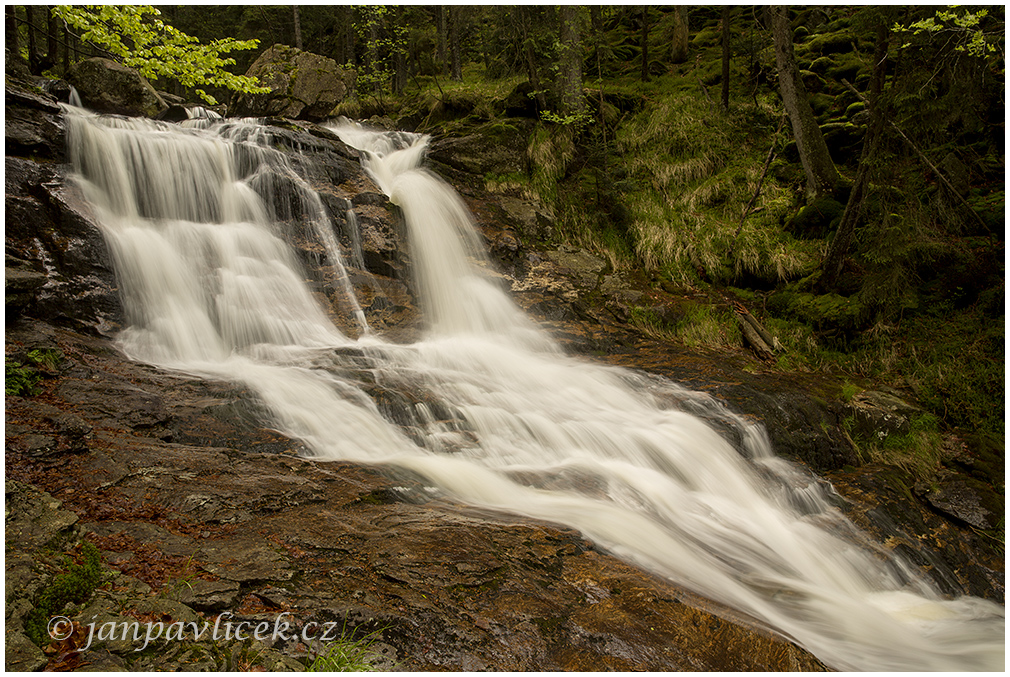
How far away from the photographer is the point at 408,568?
3078 mm

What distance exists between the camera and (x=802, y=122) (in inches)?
420

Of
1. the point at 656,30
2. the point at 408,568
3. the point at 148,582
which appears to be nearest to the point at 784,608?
the point at 408,568

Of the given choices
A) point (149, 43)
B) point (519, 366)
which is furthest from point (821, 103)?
point (149, 43)

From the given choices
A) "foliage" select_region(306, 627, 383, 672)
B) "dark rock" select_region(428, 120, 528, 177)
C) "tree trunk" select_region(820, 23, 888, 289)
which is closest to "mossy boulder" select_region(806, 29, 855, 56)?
"tree trunk" select_region(820, 23, 888, 289)

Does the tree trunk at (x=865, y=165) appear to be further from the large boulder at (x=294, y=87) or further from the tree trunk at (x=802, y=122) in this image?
the large boulder at (x=294, y=87)

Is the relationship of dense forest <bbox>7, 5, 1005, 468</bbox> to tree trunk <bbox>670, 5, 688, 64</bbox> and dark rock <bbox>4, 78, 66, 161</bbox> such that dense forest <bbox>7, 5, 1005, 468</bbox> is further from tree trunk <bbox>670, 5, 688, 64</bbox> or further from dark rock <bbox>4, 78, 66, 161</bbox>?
dark rock <bbox>4, 78, 66, 161</bbox>

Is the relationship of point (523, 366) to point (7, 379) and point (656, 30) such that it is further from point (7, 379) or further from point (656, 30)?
point (656, 30)

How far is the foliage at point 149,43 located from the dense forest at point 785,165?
3 cm

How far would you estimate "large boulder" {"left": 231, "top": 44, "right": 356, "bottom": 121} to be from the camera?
49.6 feet

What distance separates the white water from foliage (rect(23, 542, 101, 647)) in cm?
222

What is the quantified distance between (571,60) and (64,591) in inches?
514

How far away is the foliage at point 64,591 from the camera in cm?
213

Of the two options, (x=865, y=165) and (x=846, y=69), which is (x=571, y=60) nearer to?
(x=865, y=165)

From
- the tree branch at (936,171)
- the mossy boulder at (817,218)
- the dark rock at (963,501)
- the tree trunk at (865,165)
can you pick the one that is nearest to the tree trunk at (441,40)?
the mossy boulder at (817,218)
